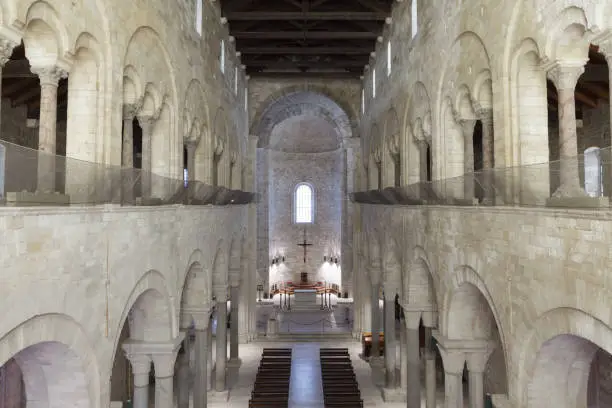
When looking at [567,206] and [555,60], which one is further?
[555,60]

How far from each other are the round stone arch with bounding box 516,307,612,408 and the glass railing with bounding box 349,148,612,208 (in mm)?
1717

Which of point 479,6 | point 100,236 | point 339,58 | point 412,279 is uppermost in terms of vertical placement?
point 339,58

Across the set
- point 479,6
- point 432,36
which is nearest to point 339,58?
point 432,36

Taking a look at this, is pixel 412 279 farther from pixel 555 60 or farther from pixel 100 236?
pixel 100 236

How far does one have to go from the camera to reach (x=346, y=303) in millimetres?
34438

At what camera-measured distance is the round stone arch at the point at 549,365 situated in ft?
24.5

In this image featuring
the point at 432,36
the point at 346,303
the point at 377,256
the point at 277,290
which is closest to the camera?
the point at 432,36

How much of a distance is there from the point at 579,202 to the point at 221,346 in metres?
17.0

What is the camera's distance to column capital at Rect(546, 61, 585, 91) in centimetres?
776

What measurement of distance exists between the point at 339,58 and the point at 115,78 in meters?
18.1

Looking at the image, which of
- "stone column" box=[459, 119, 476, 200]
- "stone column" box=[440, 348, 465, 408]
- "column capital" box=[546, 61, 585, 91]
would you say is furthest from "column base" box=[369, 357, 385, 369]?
"column capital" box=[546, 61, 585, 91]

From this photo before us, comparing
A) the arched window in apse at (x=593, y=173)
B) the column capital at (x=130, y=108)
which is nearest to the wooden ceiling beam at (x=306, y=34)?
the column capital at (x=130, y=108)

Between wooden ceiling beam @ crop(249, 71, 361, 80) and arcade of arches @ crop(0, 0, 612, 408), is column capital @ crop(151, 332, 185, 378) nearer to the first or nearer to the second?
arcade of arches @ crop(0, 0, 612, 408)

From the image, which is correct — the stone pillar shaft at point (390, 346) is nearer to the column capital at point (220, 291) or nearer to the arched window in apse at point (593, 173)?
the column capital at point (220, 291)
